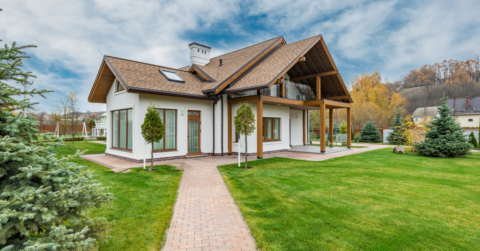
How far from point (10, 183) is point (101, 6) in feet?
37.5

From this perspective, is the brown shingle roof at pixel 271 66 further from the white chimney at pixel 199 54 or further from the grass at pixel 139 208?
the grass at pixel 139 208

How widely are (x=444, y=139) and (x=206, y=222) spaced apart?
14350mm

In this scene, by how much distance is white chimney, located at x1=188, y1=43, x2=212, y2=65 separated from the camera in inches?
614

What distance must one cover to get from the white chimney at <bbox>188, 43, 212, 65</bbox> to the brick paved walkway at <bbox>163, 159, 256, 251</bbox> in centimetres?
1109

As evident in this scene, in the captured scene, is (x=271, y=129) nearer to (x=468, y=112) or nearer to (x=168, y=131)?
(x=168, y=131)

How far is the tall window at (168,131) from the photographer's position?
11016mm

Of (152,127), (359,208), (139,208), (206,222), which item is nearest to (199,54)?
(152,127)

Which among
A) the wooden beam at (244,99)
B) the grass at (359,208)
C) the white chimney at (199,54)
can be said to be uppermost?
the white chimney at (199,54)

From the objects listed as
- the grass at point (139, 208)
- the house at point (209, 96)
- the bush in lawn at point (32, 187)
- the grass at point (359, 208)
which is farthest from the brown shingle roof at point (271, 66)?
the bush in lawn at point (32, 187)

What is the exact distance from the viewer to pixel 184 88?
11.6 meters

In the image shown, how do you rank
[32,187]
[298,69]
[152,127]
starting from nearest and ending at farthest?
[32,187]
[152,127]
[298,69]

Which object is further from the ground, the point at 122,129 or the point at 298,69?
the point at 298,69

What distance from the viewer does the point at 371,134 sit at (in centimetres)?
2408

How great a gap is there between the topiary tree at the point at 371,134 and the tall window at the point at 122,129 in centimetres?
2314
